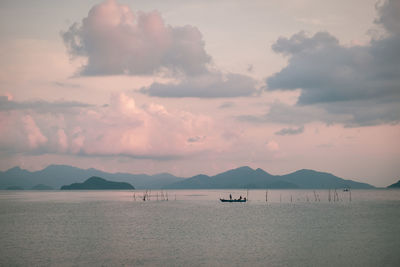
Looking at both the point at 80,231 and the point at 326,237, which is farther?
the point at 80,231

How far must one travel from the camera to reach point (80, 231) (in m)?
72.8

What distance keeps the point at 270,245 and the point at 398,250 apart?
55.4 feet

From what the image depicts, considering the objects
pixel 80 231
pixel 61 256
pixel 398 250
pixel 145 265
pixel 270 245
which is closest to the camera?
pixel 145 265

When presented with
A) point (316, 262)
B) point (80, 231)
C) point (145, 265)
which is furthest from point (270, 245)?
point (80, 231)

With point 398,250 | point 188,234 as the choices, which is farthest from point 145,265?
point 398,250

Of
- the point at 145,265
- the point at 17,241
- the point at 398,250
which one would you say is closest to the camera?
the point at 145,265

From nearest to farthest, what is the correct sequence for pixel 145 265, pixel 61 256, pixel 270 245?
pixel 145 265
pixel 61 256
pixel 270 245

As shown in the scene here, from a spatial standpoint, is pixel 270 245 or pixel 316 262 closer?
pixel 316 262

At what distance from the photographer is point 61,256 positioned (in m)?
48.7

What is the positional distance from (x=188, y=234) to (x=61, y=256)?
81.7 ft

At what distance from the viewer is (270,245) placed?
56.3 meters

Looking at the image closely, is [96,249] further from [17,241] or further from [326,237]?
[326,237]

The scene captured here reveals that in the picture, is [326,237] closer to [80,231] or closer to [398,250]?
[398,250]

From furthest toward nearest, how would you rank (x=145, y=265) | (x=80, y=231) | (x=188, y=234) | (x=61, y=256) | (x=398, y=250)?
(x=80, y=231) → (x=188, y=234) → (x=398, y=250) → (x=61, y=256) → (x=145, y=265)
